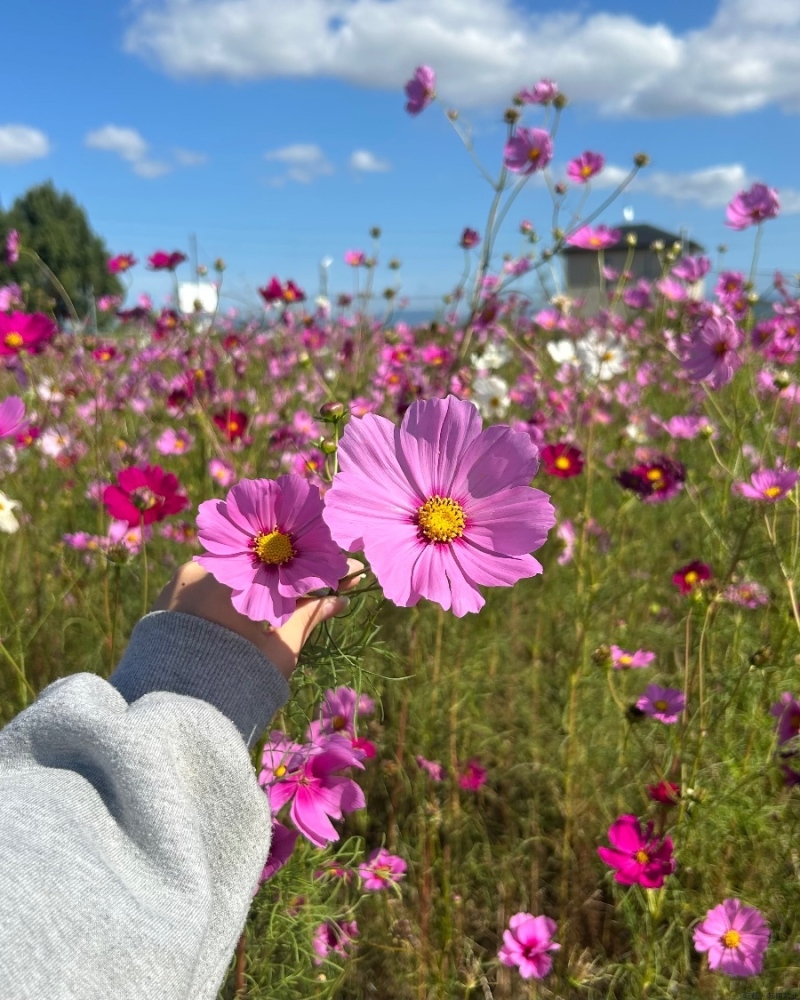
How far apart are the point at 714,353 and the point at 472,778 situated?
2.52 feet

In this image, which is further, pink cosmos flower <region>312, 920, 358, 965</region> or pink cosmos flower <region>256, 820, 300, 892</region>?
pink cosmos flower <region>312, 920, 358, 965</region>

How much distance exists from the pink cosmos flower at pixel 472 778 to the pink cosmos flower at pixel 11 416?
0.86 meters

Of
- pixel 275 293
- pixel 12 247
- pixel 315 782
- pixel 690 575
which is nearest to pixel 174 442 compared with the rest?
pixel 275 293

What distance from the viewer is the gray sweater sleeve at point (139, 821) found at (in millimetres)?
390

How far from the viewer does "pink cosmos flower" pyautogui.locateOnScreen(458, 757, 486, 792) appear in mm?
1232

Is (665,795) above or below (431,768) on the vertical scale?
above

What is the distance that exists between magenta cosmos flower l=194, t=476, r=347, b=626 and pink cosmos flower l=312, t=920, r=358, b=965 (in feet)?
1.79

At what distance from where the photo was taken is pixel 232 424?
156 cm

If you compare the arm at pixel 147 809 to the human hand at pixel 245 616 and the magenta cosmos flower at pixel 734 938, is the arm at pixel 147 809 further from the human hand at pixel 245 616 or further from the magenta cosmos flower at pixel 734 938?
the magenta cosmos flower at pixel 734 938

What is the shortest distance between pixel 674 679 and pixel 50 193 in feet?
87.7

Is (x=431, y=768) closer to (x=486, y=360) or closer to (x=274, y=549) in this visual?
(x=274, y=549)

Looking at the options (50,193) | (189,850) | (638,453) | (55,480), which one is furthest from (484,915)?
(50,193)

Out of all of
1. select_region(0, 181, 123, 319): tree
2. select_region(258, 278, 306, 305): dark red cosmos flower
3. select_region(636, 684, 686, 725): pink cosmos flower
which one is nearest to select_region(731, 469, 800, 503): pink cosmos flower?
select_region(636, 684, 686, 725): pink cosmos flower

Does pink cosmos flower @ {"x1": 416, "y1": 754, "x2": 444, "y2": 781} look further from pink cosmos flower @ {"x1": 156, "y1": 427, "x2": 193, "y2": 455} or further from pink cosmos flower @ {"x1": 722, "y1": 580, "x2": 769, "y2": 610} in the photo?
pink cosmos flower @ {"x1": 156, "y1": 427, "x2": 193, "y2": 455}
